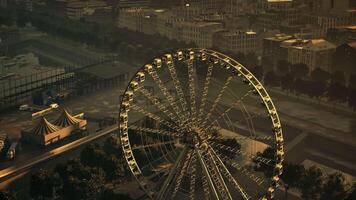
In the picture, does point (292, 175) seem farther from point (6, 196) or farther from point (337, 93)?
point (337, 93)

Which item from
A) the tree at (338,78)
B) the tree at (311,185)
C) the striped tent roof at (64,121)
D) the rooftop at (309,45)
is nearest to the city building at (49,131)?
the striped tent roof at (64,121)

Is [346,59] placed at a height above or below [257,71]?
above

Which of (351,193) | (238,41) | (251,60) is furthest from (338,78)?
(351,193)

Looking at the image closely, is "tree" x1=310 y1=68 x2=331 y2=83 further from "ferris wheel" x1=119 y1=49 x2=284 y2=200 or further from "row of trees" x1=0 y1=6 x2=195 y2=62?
"row of trees" x1=0 y1=6 x2=195 y2=62

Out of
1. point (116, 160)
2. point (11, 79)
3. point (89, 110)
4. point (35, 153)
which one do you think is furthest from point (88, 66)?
point (116, 160)

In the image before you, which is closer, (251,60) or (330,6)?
(251,60)

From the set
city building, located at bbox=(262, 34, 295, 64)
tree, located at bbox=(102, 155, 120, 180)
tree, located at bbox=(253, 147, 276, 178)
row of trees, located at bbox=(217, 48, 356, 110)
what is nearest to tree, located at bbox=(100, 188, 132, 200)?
tree, located at bbox=(102, 155, 120, 180)
